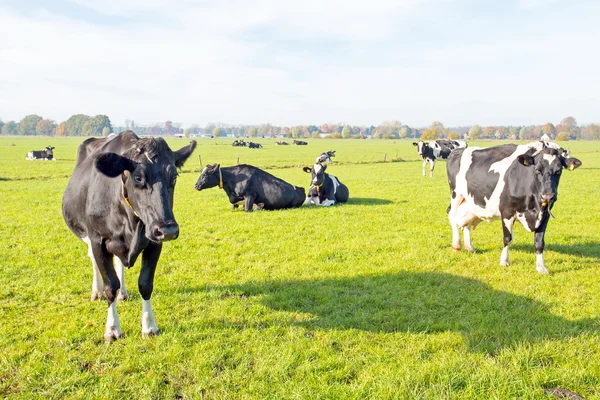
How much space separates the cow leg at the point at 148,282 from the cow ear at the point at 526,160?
19.9ft

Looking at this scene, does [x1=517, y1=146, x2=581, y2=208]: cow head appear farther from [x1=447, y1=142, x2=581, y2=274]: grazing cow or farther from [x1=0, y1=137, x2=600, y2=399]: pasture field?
[x1=0, y1=137, x2=600, y2=399]: pasture field

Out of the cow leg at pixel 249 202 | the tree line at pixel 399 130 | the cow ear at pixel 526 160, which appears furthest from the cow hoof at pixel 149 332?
the tree line at pixel 399 130

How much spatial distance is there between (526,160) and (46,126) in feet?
629

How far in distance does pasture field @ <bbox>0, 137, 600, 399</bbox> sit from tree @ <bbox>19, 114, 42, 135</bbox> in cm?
19366

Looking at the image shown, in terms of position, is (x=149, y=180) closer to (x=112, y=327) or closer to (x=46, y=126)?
(x=112, y=327)

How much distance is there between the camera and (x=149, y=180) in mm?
4102

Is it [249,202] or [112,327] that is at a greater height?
[249,202]

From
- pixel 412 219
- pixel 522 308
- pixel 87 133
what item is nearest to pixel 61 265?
pixel 522 308

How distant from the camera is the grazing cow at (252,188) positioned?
13.6 meters

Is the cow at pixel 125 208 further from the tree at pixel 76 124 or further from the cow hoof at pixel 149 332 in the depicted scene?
the tree at pixel 76 124

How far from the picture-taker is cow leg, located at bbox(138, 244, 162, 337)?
488 cm

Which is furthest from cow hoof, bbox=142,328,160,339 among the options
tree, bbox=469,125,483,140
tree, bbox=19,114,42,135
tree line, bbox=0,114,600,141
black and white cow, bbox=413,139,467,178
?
tree, bbox=19,114,42,135

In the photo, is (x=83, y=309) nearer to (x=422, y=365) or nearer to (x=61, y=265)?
(x=61, y=265)

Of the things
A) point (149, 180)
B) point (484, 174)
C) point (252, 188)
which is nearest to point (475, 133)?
point (252, 188)
